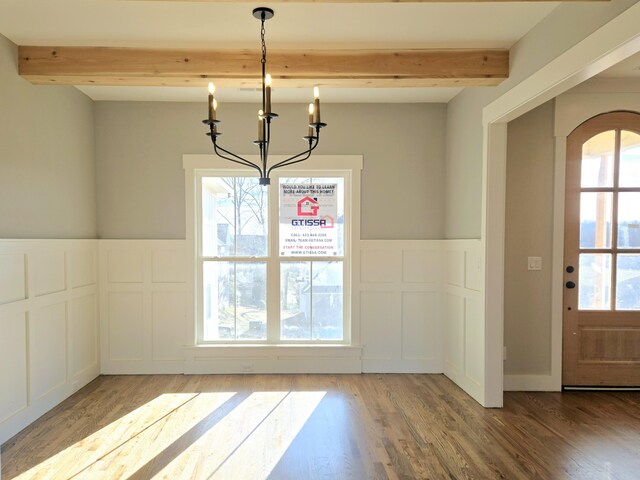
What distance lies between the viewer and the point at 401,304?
3.77 meters

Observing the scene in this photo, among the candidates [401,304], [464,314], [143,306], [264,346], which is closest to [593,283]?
[464,314]

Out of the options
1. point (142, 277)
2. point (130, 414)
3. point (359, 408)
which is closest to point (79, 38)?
point (142, 277)

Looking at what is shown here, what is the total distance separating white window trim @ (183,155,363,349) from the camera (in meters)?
3.66

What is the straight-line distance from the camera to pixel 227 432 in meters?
2.59

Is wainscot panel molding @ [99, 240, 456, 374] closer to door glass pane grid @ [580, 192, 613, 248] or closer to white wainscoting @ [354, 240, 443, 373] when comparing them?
white wainscoting @ [354, 240, 443, 373]

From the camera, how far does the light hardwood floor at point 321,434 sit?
2.19 meters

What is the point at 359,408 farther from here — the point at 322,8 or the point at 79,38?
the point at 79,38

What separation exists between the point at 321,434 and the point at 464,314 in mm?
1646

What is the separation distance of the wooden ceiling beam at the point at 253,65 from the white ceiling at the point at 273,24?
0.06 m

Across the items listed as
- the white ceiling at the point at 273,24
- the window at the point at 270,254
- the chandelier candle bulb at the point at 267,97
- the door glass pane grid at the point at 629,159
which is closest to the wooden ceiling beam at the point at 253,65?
the white ceiling at the point at 273,24

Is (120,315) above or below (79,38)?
below

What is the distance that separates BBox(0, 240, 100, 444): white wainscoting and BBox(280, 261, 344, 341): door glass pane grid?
5.91 ft

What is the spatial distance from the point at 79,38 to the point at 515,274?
3.84 metres

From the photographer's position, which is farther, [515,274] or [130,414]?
[515,274]
